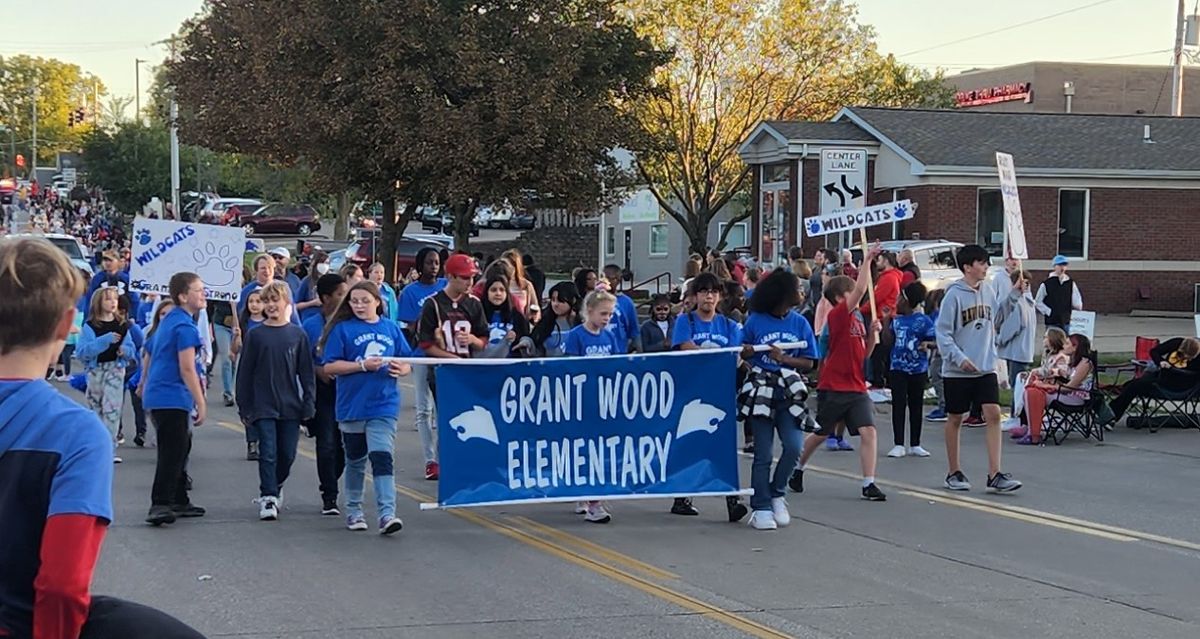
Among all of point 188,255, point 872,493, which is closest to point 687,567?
point 872,493

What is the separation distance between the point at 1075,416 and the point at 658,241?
108ft

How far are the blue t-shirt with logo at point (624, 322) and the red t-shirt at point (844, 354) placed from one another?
1484 mm

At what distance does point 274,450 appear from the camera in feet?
30.7

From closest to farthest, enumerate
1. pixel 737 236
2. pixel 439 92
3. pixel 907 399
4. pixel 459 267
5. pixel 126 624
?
pixel 126 624 → pixel 459 267 → pixel 907 399 → pixel 439 92 → pixel 737 236

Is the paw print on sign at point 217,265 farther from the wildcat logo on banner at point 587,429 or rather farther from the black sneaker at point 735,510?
the black sneaker at point 735,510

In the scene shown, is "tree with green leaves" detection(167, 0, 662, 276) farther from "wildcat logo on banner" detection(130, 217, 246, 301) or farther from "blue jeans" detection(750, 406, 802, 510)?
"blue jeans" detection(750, 406, 802, 510)

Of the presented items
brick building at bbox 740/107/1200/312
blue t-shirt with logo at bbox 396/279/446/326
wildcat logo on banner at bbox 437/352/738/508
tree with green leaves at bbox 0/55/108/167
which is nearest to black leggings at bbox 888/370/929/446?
wildcat logo on banner at bbox 437/352/738/508

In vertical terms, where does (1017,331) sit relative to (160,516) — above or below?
above

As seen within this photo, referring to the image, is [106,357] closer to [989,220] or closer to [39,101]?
[989,220]

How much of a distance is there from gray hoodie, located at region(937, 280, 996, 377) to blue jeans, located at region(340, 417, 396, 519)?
14.8ft

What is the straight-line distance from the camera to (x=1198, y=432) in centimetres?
1476

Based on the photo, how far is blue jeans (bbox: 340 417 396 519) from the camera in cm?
877

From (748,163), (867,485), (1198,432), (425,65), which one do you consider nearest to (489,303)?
(867,485)

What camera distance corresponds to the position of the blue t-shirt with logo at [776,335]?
932cm
